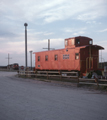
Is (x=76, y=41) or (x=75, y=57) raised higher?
(x=76, y=41)

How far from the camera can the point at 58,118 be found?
18.5ft

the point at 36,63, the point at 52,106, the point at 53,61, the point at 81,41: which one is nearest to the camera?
the point at 52,106

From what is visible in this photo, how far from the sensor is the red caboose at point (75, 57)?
19.2m

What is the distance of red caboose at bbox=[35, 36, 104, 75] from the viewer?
63.1 ft

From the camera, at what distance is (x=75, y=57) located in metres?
19.7

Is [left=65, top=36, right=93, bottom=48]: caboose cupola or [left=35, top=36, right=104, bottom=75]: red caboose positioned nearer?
[left=35, top=36, right=104, bottom=75]: red caboose

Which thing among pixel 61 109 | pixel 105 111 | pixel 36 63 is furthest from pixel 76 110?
pixel 36 63

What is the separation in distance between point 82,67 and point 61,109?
12.8m

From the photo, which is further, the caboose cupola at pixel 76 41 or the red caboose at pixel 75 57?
the caboose cupola at pixel 76 41

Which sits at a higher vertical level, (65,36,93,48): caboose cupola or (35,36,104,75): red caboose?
(65,36,93,48): caboose cupola

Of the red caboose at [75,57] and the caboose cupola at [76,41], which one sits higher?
the caboose cupola at [76,41]

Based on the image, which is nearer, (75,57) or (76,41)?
(75,57)

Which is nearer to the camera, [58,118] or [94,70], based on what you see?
[58,118]

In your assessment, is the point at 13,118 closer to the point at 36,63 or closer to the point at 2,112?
the point at 2,112
